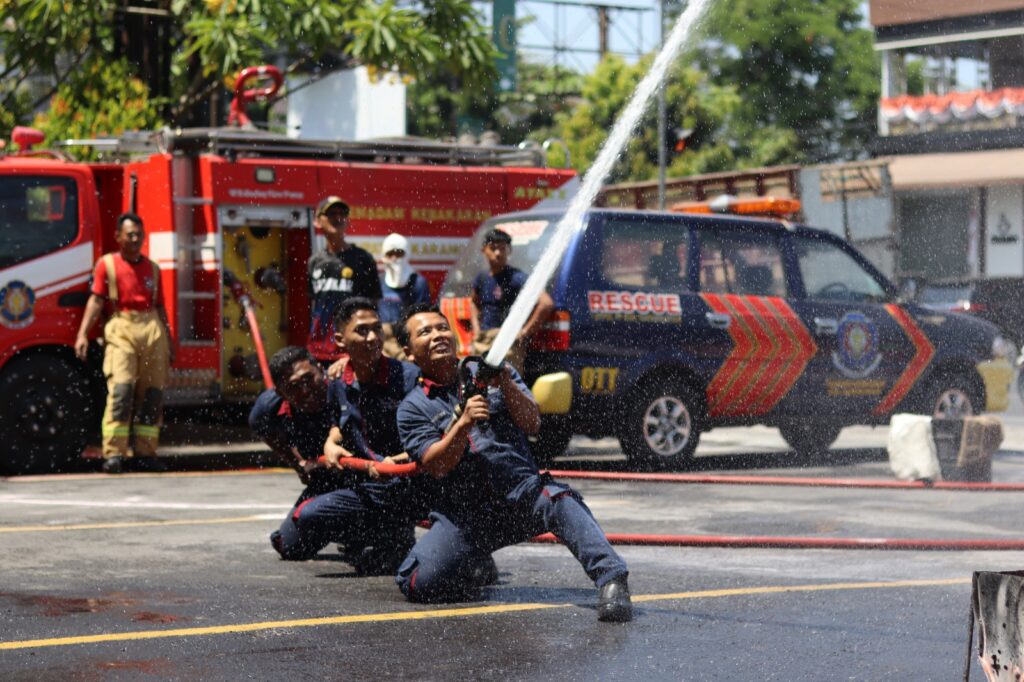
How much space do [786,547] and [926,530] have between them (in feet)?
4.15

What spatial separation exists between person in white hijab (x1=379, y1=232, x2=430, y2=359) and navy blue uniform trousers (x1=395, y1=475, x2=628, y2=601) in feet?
17.4

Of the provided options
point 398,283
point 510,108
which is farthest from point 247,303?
point 510,108

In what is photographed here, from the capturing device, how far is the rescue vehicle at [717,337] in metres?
12.4

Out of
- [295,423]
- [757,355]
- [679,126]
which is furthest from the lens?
[679,126]

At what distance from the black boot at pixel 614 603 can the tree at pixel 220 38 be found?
35.4 ft

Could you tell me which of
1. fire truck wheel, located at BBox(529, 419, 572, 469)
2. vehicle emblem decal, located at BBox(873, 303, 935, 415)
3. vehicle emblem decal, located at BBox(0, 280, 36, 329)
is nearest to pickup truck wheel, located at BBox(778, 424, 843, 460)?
vehicle emblem decal, located at BBox(873, 303, 935, 415)

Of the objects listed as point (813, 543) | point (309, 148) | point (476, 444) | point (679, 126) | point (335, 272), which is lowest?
point (813, 543)

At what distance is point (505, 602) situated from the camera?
715cm

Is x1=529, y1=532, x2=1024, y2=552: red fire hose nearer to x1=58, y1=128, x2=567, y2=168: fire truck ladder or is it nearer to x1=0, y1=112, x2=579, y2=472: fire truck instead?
x1=0, y1=112, x2=579, y2=472: fire truck

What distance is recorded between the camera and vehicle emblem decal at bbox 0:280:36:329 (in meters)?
12.3

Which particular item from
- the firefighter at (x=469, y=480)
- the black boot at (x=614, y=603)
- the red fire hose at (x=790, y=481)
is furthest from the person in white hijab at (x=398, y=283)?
the black boot at (x=614, y=603)

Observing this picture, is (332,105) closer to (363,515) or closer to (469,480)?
(363,515)

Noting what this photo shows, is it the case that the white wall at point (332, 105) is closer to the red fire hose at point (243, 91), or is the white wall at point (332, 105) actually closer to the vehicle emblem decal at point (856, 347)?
the red fire hose at point (243, 91)

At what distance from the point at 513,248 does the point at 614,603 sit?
632 centimetres
